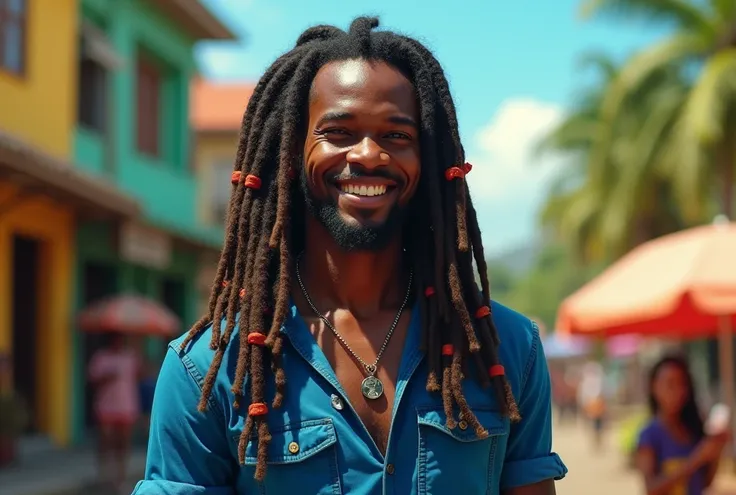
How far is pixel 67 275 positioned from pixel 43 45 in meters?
3.22

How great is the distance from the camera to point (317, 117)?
2.29m

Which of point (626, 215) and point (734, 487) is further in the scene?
point (626, 215)

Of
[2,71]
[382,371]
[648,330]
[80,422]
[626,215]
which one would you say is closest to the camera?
[382,371]

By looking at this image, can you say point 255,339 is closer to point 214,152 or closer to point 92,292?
point 92,292

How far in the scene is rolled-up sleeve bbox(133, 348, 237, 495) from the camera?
2.16 m

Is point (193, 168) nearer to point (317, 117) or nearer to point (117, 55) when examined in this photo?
point (117, 55)

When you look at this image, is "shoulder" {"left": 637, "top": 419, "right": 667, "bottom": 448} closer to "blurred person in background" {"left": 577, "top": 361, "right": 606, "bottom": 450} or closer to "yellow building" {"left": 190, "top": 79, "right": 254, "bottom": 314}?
"blurred person in background" {"left": 577, "top": 361, "right": 606, "bottom": 450}

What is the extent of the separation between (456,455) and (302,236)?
0.61 metres

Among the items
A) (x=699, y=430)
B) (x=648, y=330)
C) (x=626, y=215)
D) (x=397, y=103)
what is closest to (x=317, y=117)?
(x=397, y=103)

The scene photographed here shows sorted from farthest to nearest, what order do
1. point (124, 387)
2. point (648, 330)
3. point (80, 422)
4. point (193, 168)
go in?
point (193, 168) < point (80, 422) < point (124, 387) < point (648, 330)

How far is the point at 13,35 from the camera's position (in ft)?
45.6

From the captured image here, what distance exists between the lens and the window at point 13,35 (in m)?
13.6

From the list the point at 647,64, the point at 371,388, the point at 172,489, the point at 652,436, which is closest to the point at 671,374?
the point at 652,436

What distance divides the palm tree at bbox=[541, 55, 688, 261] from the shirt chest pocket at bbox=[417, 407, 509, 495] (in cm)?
1882
